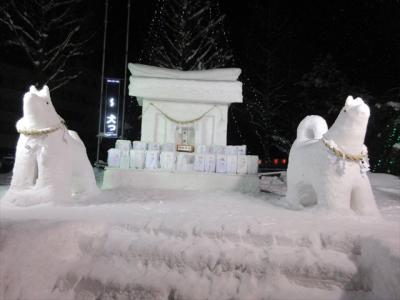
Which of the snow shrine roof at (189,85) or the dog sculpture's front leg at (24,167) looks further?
the snow shrine roof at (189,85)

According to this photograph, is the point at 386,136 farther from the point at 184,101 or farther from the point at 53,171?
the point at 53,171

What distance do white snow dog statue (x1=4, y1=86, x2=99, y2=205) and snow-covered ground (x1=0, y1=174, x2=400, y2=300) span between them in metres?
0.84

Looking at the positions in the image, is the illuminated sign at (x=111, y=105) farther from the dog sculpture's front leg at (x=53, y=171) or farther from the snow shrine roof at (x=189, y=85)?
the dog sculpture's front leg at (x=53, y=171)

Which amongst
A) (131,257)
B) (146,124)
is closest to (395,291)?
(131,257)

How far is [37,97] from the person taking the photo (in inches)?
243

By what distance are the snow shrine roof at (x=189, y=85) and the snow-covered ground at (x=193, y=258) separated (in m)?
5.50

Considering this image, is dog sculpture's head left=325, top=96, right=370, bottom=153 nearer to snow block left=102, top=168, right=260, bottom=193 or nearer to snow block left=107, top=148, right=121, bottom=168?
snow block left=102, top=168, right=260, bottom=193

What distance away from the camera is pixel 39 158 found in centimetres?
613

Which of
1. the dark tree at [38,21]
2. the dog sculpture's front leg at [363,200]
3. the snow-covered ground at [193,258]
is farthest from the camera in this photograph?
the dark tree at [38,21]

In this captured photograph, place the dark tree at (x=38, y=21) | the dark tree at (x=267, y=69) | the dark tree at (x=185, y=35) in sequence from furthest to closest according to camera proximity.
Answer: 1. the dark tree at (x=267, y=69)
2. the dark tree at (x=185, y=35)
3. the dark tree at (x=38, y=21)

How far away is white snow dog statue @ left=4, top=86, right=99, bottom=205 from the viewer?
6035mm

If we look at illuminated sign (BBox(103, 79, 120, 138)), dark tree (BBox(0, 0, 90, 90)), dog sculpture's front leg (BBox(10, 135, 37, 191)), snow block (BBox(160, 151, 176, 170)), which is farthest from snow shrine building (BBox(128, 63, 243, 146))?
dark tree (BBox(0, 0, 90, 90))

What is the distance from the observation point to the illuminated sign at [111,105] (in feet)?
53.6

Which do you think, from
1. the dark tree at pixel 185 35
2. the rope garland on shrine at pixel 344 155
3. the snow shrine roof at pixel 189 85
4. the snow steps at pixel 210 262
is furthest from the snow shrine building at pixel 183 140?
the dark tree at pixel 185 35
